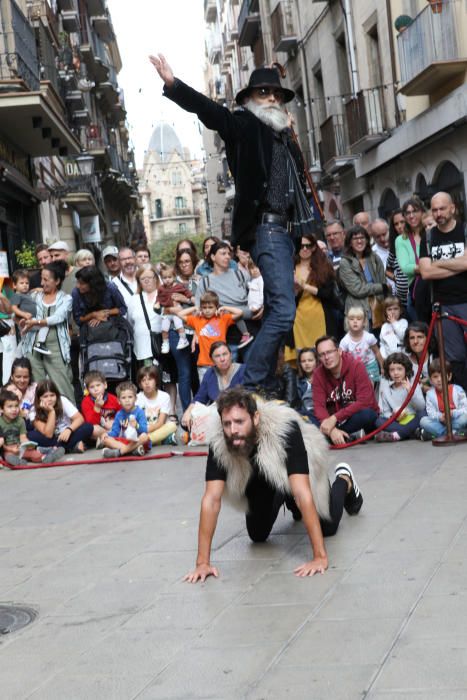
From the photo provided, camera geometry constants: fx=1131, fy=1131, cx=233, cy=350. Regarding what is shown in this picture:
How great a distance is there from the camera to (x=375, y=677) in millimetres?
3635

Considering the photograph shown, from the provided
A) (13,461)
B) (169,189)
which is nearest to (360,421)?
(13,461)

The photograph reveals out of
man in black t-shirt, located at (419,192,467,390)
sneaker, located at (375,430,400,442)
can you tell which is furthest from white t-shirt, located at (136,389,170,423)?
man in black t-shirt, located at (419,192,467,390)

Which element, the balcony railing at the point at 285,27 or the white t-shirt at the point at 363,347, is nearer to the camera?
the white t-shirt at the point at 363,347

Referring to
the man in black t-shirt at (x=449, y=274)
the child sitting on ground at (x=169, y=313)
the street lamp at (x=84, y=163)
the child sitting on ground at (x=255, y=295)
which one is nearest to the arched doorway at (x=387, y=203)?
the street lamp at (x=84, y=163)

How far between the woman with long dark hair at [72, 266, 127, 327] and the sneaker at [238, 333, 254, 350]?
1.32 meters

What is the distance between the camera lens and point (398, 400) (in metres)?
9.75

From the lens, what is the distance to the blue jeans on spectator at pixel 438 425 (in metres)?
9.00

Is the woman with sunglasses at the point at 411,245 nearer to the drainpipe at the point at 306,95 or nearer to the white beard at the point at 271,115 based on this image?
the white beard at the point at 271,115

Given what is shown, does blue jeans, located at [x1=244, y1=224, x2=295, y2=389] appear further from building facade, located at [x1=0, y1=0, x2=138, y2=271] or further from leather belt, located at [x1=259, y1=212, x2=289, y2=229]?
building facade, located at [x1=0, y1=0, x2=138, y2=271]

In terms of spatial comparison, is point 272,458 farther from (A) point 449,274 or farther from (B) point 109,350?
(B) point 109,350

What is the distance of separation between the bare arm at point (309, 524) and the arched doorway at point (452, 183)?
558 inches

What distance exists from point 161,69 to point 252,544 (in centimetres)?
245

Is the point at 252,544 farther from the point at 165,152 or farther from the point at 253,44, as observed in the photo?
the point at 165,152

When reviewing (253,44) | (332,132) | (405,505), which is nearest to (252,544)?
(405,505)
